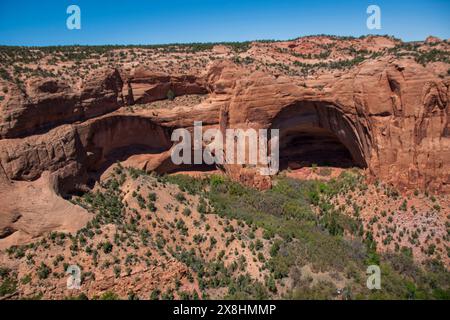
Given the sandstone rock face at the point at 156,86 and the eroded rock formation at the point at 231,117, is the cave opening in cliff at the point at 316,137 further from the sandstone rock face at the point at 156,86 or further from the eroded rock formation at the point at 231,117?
the sandstone rock face at the point at 156,86

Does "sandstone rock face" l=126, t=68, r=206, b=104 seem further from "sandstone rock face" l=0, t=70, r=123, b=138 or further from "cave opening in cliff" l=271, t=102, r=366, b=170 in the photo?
"cave opening in cliff" l=271, t=102, r=366, b=170

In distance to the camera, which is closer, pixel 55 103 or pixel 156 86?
pixel 55 103

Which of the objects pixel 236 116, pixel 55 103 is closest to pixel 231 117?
pixel 236 116

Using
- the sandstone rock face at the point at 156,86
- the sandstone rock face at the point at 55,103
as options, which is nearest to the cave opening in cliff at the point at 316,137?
the sandstone rock face at the point at 156,86

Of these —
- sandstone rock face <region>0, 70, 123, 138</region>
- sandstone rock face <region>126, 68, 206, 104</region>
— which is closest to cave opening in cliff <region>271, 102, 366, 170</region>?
sandstone rock face <region>126, 68, 206, 104</region>

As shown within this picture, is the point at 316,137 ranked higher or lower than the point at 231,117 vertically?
lower

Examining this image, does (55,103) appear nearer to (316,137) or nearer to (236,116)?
(236,116)

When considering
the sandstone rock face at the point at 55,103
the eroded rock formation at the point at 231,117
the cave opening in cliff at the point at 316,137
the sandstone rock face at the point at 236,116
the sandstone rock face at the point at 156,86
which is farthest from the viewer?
the cave opening in cliff at the point at 316,137
